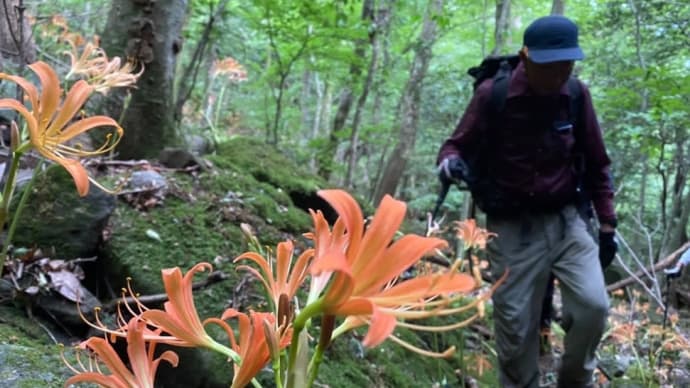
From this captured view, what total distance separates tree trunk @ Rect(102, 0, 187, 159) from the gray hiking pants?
264 cm

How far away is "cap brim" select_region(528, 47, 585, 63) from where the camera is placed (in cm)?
326

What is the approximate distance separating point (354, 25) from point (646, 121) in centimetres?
345

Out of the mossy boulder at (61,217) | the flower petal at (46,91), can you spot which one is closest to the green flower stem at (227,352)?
the flower petal at (46,91)

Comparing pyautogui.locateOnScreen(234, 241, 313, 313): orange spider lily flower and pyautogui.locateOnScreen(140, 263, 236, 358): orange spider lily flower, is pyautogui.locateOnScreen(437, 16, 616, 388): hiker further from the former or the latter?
pyautogui.locateOnScreen(140, 263, 236, 358): orange spider lily flower

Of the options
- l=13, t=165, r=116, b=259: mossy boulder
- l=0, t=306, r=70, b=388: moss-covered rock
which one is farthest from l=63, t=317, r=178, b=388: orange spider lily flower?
l=13, t=165, r=116, b=259: mossy boulder

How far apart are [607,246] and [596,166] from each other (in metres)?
0.58

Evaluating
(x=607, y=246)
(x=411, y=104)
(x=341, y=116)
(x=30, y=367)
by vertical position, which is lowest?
(x=607, y=246)

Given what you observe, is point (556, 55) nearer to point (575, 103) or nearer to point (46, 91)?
point (575, 103)

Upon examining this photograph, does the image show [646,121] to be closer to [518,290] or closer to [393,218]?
[518,290]

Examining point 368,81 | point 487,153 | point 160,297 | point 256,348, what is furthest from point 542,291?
point 368,81

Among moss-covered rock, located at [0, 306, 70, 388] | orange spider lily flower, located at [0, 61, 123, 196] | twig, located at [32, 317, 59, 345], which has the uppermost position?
orange spider lily flower, located at [0, 61, 123, 196]

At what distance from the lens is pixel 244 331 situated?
0.87 m

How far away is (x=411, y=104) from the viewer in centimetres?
808

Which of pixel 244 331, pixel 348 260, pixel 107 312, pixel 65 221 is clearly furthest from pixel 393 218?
pixel 65 221
